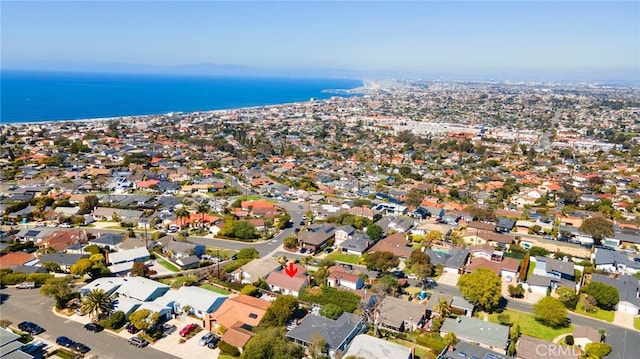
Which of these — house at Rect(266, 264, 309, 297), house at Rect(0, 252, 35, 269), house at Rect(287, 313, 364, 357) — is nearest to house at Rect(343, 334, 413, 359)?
house at Rect(287, 313, 364, 357)

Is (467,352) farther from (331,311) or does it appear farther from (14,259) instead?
(14,259)

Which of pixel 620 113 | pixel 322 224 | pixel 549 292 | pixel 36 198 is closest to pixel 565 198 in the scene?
pixel 549 292

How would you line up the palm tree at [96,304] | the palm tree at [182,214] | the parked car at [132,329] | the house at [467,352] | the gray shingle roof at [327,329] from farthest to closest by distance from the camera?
the palm tree at [182,214] → the palm tree at [96,304] → the parked car at [132,329] → the gray shingle roof at [327,329] → the house at [467,352]

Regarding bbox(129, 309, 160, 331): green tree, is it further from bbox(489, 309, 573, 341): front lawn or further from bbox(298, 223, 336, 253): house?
bbox(489, 309, 573, 341): front lawn

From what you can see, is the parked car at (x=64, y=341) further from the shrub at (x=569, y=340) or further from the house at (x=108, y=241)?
the shrub at (x=569, y=340)

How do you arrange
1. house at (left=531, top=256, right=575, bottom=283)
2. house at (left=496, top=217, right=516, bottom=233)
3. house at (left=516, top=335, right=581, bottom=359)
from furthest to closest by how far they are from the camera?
house at (left=496, top=217, right=516, bottom=233)
house at (left=531, top=256, right=575, bottom=283)
house at (left=516, top=335, right=581, bottom=359)

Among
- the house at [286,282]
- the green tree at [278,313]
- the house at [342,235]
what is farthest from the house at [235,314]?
the house at [342,235]

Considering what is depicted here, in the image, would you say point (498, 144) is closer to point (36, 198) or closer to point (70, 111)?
point (36, 198)
